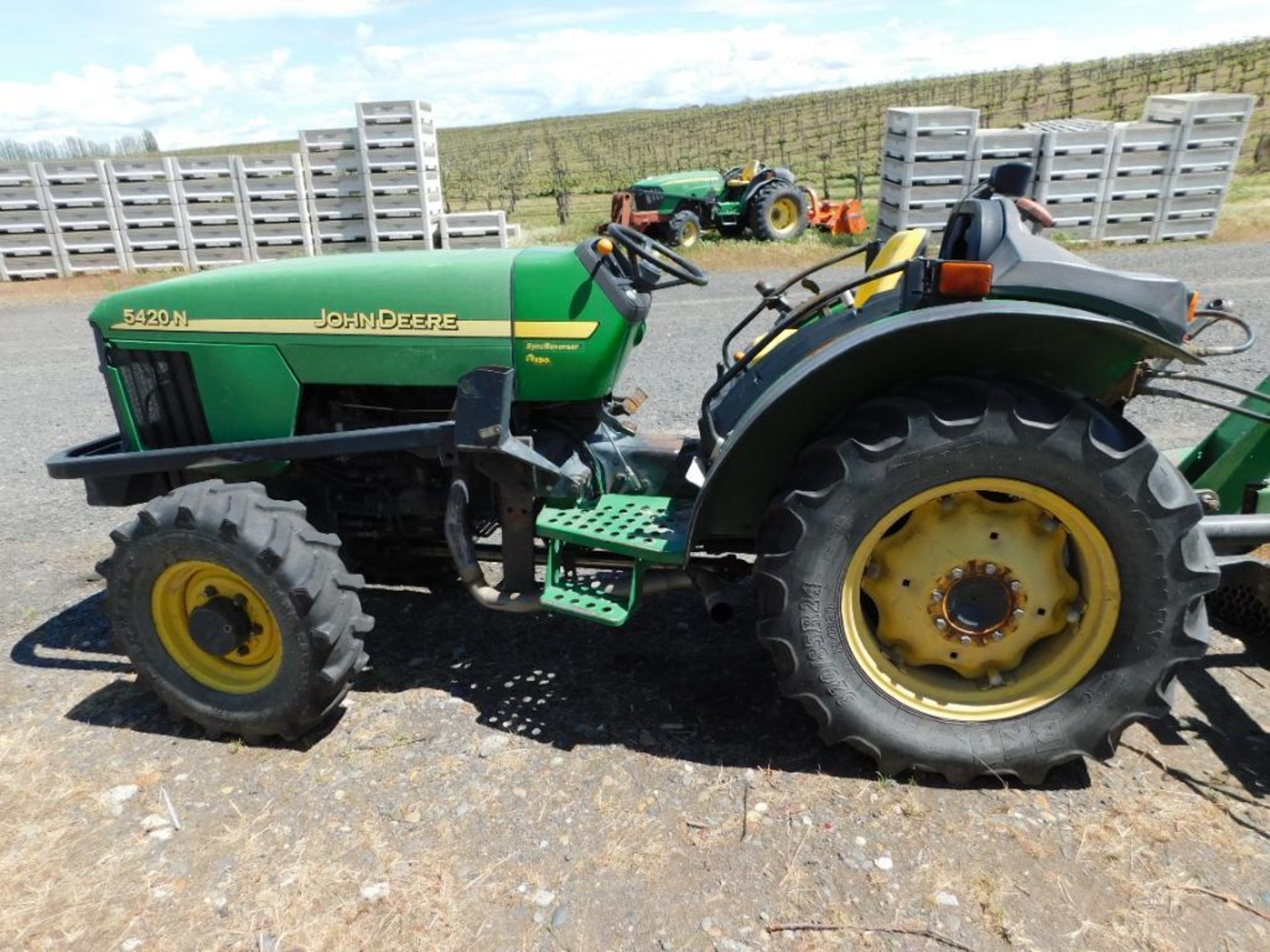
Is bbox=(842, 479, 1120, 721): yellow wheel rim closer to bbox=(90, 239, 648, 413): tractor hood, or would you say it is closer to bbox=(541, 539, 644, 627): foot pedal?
bbox=(541, 539, 644, 627): foot pedal

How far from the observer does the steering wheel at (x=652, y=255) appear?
282cm

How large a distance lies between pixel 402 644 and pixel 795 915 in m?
1.84

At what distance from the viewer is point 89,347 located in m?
8.62

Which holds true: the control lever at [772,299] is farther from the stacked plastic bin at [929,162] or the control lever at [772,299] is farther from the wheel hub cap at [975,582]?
the stacked plastic bin at [929,162]

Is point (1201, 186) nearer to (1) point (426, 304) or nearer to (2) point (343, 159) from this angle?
(2) point (343, 159)

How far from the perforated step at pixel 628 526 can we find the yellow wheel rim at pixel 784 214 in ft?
38.3

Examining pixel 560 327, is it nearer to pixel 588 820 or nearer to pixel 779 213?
pixel 588 820

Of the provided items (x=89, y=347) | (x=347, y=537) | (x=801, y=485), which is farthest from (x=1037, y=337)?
(x=89, y=347)

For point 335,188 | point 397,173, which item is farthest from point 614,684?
point 335,188

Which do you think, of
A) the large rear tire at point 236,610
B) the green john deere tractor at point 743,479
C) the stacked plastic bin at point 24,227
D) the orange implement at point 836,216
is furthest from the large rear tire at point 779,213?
the large rear tire at point 236,610

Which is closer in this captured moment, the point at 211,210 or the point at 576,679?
the point at 576,679

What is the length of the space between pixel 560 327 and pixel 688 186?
11.9m

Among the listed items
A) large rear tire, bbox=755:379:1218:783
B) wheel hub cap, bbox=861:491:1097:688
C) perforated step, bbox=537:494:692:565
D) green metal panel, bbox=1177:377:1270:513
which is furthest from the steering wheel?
green metal panel, bbox=1177:377:1270:513

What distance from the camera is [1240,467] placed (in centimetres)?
280
